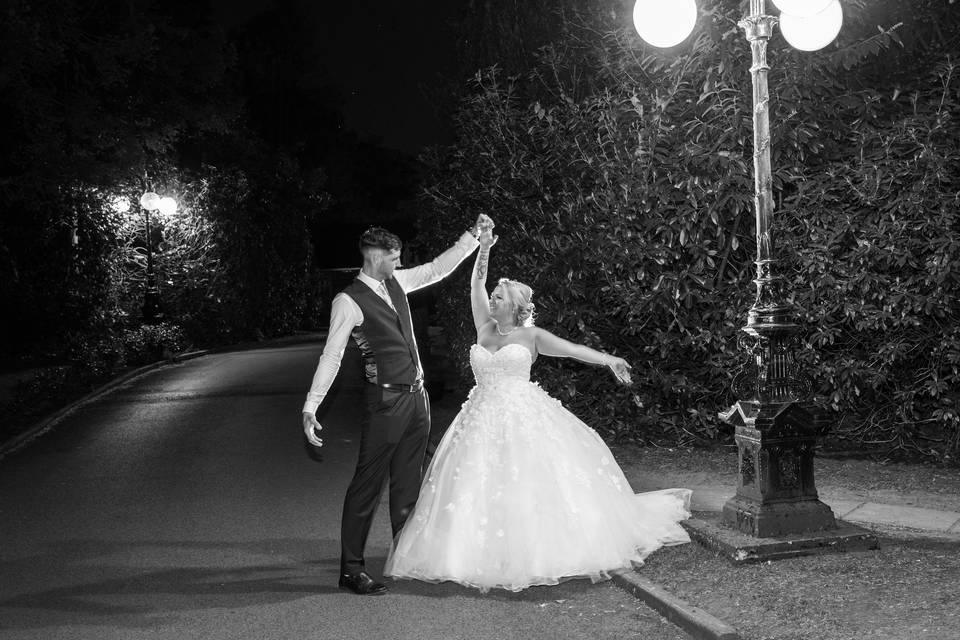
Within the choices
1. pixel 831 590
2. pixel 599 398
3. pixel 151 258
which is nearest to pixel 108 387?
pixel 151 258

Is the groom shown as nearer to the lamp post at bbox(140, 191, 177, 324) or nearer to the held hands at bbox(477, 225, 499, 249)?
the held hands at bbox(477, 225, 499, 249)

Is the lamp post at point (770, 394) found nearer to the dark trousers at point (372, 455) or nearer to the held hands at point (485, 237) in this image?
the held hands at point (485, 237)

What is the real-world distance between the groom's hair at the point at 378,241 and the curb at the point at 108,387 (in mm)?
8130

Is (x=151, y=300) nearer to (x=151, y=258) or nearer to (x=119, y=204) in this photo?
(x=151, y=258)

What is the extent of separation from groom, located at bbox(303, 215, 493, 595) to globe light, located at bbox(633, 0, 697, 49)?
2401 mm

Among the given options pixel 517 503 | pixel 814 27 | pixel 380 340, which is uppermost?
pixel 814 27

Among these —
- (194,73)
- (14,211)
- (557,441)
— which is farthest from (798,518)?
(194,73)

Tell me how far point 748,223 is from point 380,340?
5.86 meters

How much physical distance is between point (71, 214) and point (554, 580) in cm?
2022

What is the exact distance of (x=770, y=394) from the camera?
272 inches

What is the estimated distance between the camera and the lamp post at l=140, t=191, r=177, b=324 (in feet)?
84.4

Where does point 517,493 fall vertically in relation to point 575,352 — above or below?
below

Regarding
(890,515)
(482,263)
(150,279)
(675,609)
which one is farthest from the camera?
(150,279)

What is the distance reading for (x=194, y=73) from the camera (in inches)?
1062
